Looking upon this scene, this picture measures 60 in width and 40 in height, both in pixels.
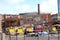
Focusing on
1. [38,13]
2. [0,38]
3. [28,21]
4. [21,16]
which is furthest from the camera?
[38,13]

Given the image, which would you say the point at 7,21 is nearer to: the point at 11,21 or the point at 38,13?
the point at 11,21

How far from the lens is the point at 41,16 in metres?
46.5

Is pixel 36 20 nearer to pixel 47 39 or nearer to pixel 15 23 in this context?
pixel 15 23

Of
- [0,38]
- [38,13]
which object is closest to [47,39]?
[0,38]

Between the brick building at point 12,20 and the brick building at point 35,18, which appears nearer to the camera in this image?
the brick building at point 35,18

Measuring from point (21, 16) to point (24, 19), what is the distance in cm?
111

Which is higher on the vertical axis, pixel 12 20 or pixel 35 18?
pixel 35 18

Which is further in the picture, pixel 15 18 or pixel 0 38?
pixel 15 18

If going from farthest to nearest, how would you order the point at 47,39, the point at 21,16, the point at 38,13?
the point at 38,13 → the point at 21,16 → the point at 47,39

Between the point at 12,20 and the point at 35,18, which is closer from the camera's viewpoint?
the point at 35,18

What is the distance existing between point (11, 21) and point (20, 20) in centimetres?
204

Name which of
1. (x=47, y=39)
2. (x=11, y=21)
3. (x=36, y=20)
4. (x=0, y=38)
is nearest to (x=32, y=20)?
(x=36, y=20)

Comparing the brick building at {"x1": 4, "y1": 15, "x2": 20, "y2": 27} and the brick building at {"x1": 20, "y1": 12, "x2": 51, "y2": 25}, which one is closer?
the brick building at {"x1": 20, "y1": 12, "x2": 51, "y2": 25}

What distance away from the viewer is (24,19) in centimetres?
4594
